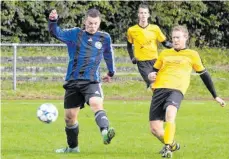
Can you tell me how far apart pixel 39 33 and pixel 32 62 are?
15.2 ft

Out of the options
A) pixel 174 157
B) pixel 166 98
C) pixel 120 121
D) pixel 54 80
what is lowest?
pixel 54 80

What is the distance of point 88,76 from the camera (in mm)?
10492

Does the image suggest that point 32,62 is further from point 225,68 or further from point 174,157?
point 174,157

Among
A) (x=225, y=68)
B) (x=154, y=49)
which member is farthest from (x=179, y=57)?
(x=225, y=68)

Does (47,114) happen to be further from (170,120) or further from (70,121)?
(170,120)

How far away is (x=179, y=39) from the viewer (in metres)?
10.3

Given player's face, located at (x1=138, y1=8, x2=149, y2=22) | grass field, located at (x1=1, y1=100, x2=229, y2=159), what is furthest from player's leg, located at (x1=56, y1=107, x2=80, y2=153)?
player's face, located at (x1=138, y1=8, x2=149, y2=22)

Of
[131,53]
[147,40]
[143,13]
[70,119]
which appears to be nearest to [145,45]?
[147,40]

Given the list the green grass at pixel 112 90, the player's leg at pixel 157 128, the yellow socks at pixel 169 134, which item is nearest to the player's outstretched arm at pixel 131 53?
the player's leg at pixel 157 128

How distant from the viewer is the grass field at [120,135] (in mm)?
10641

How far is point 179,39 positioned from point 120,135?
3.22 metres

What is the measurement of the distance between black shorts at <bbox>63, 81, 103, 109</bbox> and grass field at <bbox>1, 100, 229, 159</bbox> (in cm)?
75

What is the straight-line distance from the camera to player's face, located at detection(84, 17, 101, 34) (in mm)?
10273

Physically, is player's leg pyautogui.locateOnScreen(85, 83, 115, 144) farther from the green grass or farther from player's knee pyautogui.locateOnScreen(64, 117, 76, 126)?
the green grass
